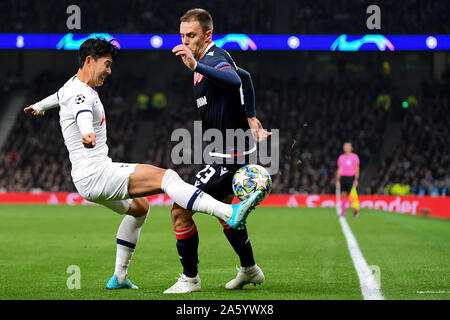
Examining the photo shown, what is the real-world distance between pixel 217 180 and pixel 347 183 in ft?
46.1

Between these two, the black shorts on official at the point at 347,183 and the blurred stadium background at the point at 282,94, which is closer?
the black shorts on official at the point at 347,183

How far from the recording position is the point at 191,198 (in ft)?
18.0

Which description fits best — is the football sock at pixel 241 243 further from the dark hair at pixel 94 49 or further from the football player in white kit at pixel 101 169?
the dark hair at pixel 94 49

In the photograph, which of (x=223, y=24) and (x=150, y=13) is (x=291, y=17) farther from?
(x=150, y=13)

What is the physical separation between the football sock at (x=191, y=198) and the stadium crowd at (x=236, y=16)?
22784 millimetres

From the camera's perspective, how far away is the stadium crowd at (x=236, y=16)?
28219 millimetres

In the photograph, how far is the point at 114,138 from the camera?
30.8 meters

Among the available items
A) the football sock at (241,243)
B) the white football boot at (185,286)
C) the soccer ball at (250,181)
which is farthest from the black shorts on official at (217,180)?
the white football boot at (185,286)

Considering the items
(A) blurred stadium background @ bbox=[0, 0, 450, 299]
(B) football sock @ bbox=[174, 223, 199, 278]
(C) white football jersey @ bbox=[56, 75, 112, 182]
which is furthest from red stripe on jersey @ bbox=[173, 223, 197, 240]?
(A) blurred stadium background @ bbox=[0, 0, 450, 299]

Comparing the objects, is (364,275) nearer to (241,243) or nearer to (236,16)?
(241,243)

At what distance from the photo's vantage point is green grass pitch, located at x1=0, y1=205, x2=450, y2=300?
5977 millimetres

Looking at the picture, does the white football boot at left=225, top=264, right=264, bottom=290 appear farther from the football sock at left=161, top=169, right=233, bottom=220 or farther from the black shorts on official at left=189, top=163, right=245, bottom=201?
the football sock at left=161, top=169, right=233, bottom=220

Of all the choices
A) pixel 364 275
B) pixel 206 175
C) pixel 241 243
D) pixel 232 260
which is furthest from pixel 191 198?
pixel 232 260
